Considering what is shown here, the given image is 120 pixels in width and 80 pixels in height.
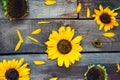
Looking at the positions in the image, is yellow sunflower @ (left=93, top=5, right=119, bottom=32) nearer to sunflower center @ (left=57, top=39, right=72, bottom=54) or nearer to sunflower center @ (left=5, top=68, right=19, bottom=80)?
sunflower center @ (left=57, top=39, right=72, bottom=54)

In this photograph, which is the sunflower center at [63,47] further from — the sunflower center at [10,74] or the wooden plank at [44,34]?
the sunflower center at [10,74]

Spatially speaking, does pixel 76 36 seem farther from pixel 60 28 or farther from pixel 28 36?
pixel 28 36

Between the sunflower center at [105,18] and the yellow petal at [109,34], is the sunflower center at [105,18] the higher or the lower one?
the higher one

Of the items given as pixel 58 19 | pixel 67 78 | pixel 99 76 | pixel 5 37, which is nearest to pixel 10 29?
pixel 5 37

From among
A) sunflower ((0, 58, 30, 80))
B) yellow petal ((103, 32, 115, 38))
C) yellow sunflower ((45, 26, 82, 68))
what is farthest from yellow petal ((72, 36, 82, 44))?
sunflower ((0, 58, 30, 80))

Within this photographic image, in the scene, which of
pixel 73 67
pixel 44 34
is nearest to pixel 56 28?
pixel 44 34

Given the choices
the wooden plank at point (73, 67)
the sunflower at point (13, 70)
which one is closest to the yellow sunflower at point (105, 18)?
the wooden plank at point (73, 67)

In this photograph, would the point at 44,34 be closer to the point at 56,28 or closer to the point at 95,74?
the point at 56,28
